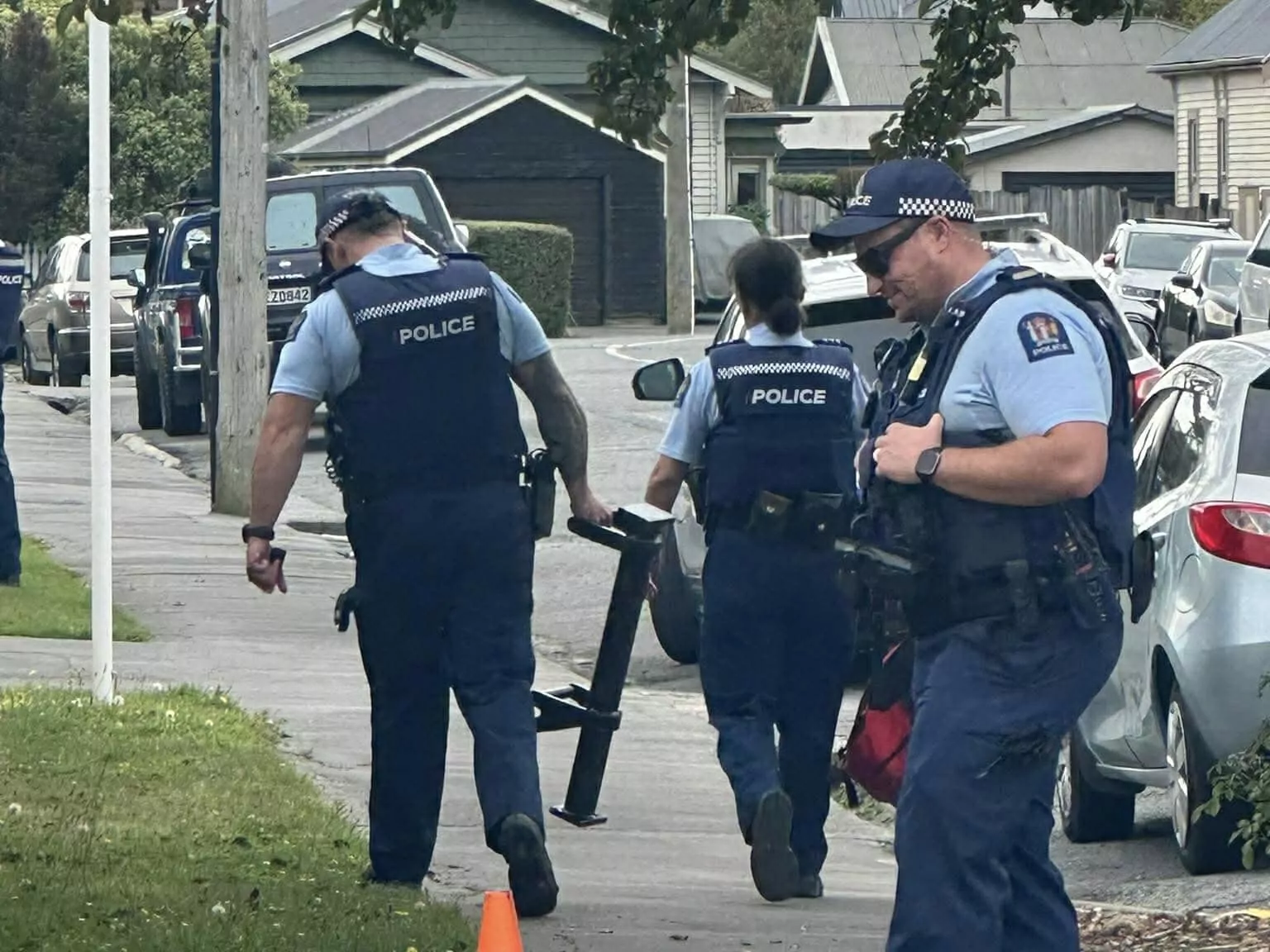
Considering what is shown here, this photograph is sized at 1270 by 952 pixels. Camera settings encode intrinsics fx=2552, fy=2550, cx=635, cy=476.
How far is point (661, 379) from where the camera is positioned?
799 centimetres

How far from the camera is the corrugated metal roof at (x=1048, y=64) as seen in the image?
236 feet

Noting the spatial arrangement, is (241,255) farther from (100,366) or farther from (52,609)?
(100,366)

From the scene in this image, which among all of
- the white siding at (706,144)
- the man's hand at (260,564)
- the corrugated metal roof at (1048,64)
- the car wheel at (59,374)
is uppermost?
the corrugated metal roof at (1048,64)

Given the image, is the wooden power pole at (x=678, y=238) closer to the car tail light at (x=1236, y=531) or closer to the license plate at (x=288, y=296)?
the license plate at (x=288, y=296)

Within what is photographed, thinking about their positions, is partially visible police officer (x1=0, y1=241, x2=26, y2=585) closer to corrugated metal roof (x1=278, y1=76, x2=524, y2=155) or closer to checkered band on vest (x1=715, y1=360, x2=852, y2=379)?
checkered band on vest (x1=715, y1=360, x2=852, y2=379)

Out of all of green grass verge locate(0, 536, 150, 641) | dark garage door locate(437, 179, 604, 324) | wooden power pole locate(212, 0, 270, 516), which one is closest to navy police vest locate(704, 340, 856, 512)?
green grass verge locate(0, 536, 150, 641)

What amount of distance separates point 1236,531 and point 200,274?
15.8 m

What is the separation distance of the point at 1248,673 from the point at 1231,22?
48072mm

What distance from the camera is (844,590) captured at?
17.4 feet

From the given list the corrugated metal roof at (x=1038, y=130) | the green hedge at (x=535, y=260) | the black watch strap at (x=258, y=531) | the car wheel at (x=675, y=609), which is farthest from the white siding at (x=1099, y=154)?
the black watch strap at (x=258, y=531)

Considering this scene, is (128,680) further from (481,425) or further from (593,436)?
(593,436)

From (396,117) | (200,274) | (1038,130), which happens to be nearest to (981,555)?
(200,274)

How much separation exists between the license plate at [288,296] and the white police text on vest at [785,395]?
1312 centimetres

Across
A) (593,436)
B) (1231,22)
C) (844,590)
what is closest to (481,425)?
(844,590)
